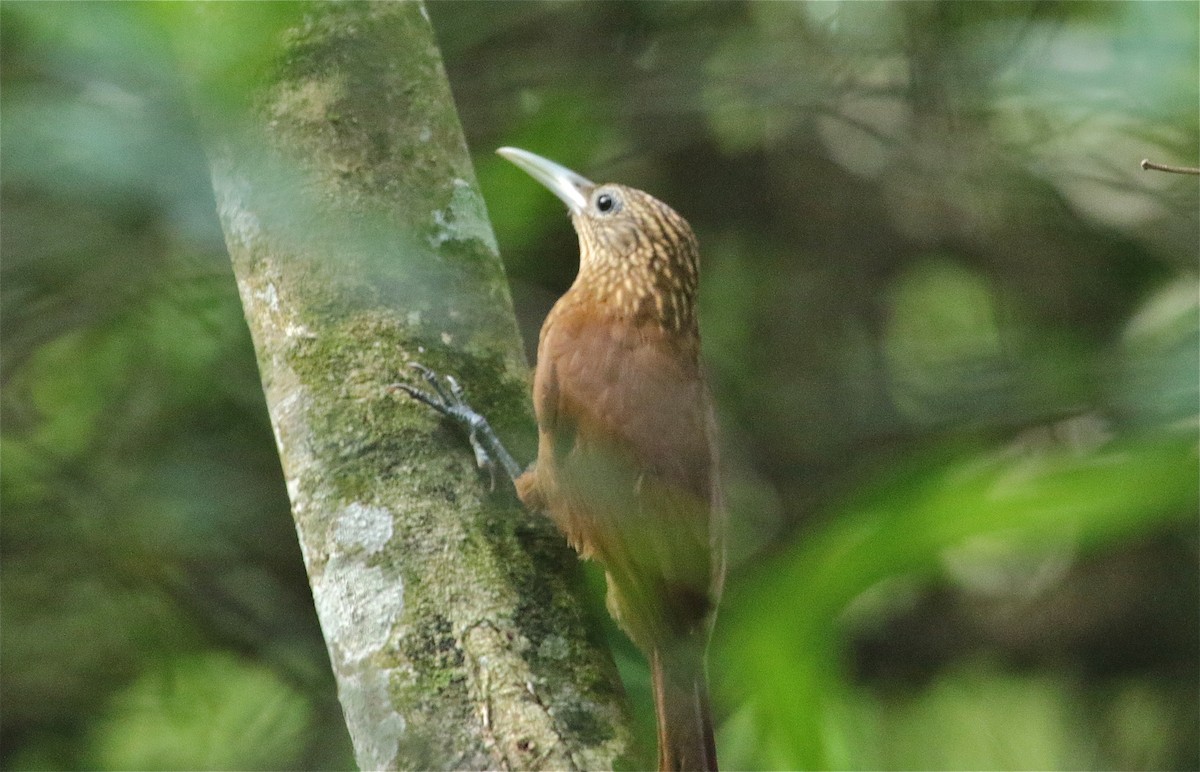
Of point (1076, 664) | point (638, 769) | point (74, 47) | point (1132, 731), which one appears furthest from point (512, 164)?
point (1132, 731)

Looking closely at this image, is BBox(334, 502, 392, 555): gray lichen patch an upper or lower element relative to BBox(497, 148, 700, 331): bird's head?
lower

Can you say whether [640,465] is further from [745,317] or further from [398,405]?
[745,317]

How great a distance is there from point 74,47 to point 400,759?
113 cm

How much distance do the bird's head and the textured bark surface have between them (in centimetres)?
61

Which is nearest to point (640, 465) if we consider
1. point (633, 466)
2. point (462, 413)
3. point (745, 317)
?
point (633, 466)

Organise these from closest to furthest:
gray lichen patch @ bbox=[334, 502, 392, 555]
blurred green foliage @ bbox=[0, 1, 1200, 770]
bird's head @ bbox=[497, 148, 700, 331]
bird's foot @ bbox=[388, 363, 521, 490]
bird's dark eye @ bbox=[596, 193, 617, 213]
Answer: gray lichen patch @ bbox=[334, 502, 392, 555] < bird's foot @ bbox=[388, 363, 521, 490] < blurred green foliage @ bbox=[0, 1, 1200, 770] < bird's head @ bbox=[497, 148, 700, 331] < bird's dark eye @ bbox=[596, 193, 617, 213]

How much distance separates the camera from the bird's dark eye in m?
3.24

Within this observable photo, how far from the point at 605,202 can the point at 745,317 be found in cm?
86

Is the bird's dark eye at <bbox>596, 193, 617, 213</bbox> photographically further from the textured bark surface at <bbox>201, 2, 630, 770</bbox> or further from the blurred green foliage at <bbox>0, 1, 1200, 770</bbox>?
the textured bark surface at <bbox>201, 2, 630, 770</bbox>

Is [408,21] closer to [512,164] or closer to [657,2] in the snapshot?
[512,164]

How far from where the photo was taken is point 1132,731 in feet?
12.0

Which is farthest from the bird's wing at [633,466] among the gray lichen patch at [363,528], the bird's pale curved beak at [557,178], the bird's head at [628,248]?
the bird's pale curved beak at [557,178]

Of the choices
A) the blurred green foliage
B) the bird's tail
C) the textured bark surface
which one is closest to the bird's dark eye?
the blurred green foliage

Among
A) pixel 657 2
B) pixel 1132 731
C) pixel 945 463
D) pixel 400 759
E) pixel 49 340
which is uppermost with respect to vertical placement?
pixel 657 2
